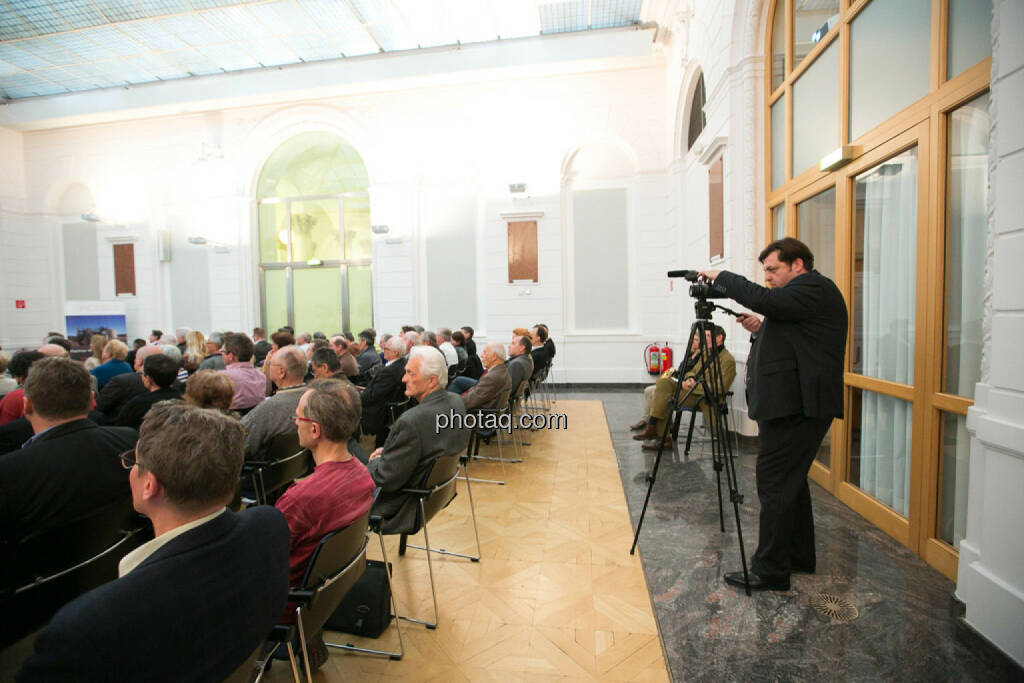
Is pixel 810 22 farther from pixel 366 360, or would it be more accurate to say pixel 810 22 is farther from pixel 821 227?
pixel 366 360

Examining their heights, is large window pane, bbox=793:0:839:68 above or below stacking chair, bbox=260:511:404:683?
above

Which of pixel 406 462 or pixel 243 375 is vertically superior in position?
pixel 243 375

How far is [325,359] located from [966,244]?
3.75m

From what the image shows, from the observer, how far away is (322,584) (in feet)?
5.14

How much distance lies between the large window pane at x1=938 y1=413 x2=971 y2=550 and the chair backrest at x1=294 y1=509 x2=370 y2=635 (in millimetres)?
2746

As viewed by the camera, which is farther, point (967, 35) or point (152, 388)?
point (152, 388)

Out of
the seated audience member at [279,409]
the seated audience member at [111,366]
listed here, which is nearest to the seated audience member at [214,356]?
the seated audience member at [111,366]

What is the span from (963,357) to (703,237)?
4.25 meters

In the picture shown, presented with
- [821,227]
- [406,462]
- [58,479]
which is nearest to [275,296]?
[406,462]

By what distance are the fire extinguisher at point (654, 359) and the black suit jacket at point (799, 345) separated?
6282 mm

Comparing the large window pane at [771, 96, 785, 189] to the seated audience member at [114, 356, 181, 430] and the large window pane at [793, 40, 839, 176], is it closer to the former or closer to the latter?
the large window pane at [793, 40, 839, 176]

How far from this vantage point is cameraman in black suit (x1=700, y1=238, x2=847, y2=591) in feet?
7.33

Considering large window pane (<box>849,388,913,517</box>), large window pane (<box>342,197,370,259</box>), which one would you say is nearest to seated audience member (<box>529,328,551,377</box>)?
large window pane (<box>849,388,913,517</box>)

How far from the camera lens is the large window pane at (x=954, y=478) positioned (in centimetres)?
236
